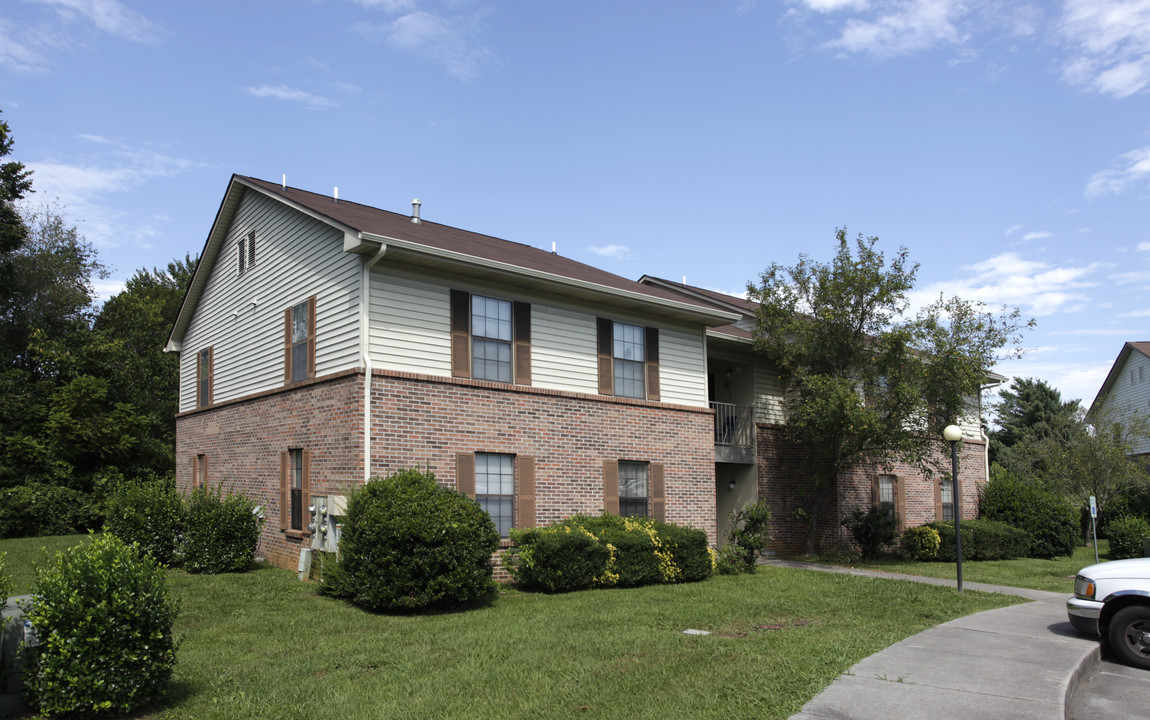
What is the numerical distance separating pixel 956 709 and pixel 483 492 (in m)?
9.33

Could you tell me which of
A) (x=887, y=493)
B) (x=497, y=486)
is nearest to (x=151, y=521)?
(x=497, y=486)

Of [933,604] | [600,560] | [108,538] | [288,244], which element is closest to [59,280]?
[288,244]

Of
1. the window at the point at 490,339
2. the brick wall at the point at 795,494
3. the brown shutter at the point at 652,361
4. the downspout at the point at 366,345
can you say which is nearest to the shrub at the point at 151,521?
the downspout at the point at 366,345

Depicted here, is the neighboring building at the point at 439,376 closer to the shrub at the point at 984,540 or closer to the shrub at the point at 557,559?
the shrub at the point at 557,559

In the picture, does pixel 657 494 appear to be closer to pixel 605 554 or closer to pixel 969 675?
pixel 605 554

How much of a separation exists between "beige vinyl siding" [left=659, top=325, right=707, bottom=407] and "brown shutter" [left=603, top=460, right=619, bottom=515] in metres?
2.14

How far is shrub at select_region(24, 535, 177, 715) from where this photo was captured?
19.6 feet

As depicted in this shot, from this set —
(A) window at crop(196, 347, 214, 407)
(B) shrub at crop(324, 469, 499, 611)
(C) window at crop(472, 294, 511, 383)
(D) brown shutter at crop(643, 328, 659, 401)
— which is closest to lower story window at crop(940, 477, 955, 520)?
(D) brown shutter at crop(643, 328, 659, 401)

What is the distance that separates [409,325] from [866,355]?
11.0 m

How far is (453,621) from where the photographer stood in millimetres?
10492

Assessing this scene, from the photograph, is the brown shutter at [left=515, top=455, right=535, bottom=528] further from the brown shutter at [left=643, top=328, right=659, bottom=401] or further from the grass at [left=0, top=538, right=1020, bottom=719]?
the brown shutter at [left=643, top=328, right=659, bottom=401]

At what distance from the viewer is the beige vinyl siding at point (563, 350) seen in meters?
15.7

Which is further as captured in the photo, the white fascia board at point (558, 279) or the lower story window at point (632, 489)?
the lower story window at point (632, 489)

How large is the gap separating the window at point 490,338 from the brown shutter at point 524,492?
1487 mm
